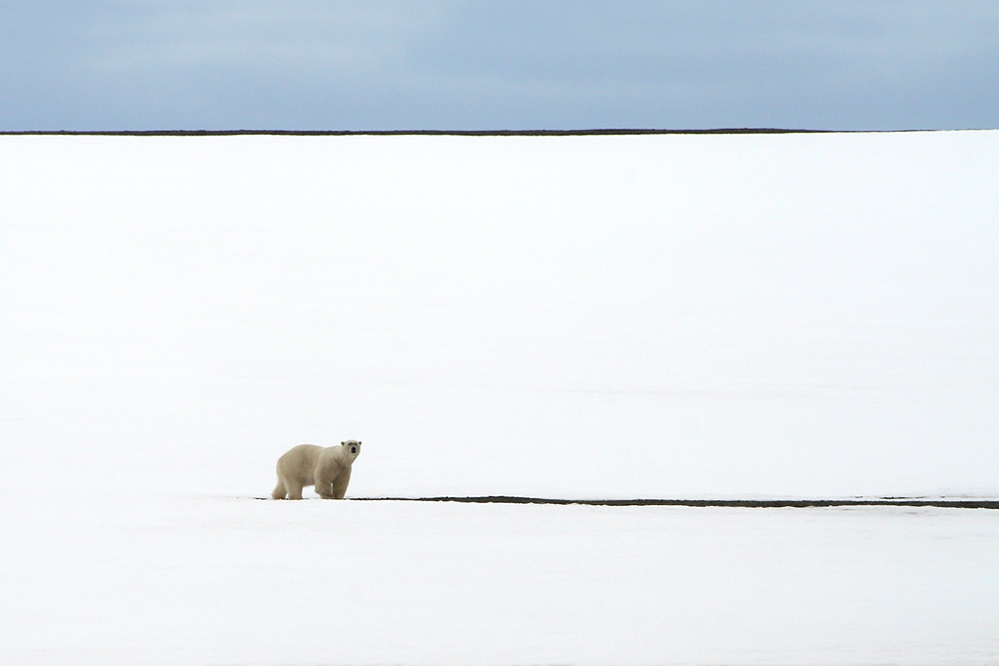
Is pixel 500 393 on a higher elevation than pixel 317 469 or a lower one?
higher

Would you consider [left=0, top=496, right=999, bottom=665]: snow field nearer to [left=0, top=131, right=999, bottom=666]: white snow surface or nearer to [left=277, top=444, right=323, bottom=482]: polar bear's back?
[left=0, top=131, right=999, bottom=666]: white snow surface

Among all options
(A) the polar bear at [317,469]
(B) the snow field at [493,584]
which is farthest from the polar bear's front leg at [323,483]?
(B) the snow field at [493,584]

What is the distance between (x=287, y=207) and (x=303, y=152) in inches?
54.2

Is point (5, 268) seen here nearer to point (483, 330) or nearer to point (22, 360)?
point (22, 360)

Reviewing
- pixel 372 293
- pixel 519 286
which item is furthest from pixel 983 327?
pixel 372 293

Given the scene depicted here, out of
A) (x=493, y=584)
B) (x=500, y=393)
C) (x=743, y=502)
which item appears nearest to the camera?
(x=493, y=584)

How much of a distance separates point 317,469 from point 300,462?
0.08 meters

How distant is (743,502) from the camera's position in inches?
133

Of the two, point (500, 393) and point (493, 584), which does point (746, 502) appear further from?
point (500, 393)

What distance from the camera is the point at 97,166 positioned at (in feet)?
27.0

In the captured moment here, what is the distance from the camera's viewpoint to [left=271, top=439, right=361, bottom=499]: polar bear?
3438mm

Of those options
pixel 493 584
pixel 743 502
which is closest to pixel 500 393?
pixel 743 502

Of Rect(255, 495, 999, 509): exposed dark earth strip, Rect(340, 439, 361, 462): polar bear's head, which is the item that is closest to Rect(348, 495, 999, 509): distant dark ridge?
Rect(255, 495, 999, 509): exposed dark earth strip

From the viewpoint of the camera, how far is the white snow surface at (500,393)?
2.52m
